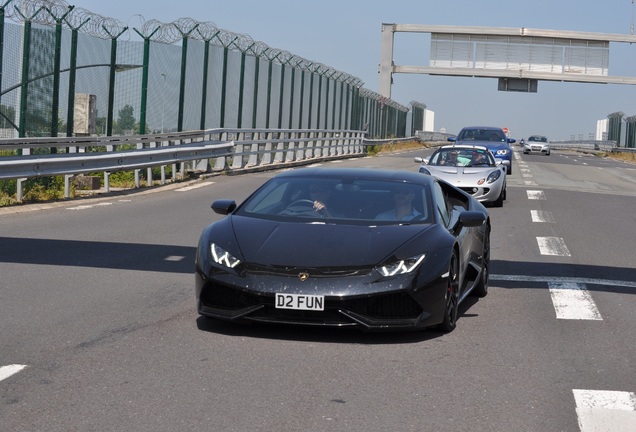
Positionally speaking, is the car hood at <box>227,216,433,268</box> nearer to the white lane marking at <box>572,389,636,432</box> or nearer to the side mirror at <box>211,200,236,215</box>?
the side mirror at <box>211,200,236,215</box>

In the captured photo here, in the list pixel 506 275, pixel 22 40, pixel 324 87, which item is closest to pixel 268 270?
pixel 506 275

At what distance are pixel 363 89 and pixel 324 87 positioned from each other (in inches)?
359

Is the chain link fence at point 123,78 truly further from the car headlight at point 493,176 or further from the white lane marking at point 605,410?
the white lane marking at point 605,410

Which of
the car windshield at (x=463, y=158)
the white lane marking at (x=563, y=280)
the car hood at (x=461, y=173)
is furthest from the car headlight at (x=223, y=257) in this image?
Result: the car windshield at (x=463, y=158)

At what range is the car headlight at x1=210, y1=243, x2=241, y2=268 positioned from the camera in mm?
7648

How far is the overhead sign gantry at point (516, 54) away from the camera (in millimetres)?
64125

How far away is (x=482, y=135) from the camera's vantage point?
34469 millimetres

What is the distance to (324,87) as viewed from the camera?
49625 millimetres

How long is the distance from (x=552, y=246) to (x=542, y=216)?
16.2 ft

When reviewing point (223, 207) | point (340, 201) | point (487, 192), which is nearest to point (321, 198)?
point (340, 201)

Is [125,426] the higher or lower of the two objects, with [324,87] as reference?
lower

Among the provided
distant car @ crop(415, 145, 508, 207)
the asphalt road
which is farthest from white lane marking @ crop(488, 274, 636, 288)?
distant car @ crop(415, 145, 508, 207)

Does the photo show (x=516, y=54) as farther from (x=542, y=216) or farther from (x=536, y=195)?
(x=542, y=216)

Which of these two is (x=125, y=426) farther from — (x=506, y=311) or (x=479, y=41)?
(x=479, y=41)
